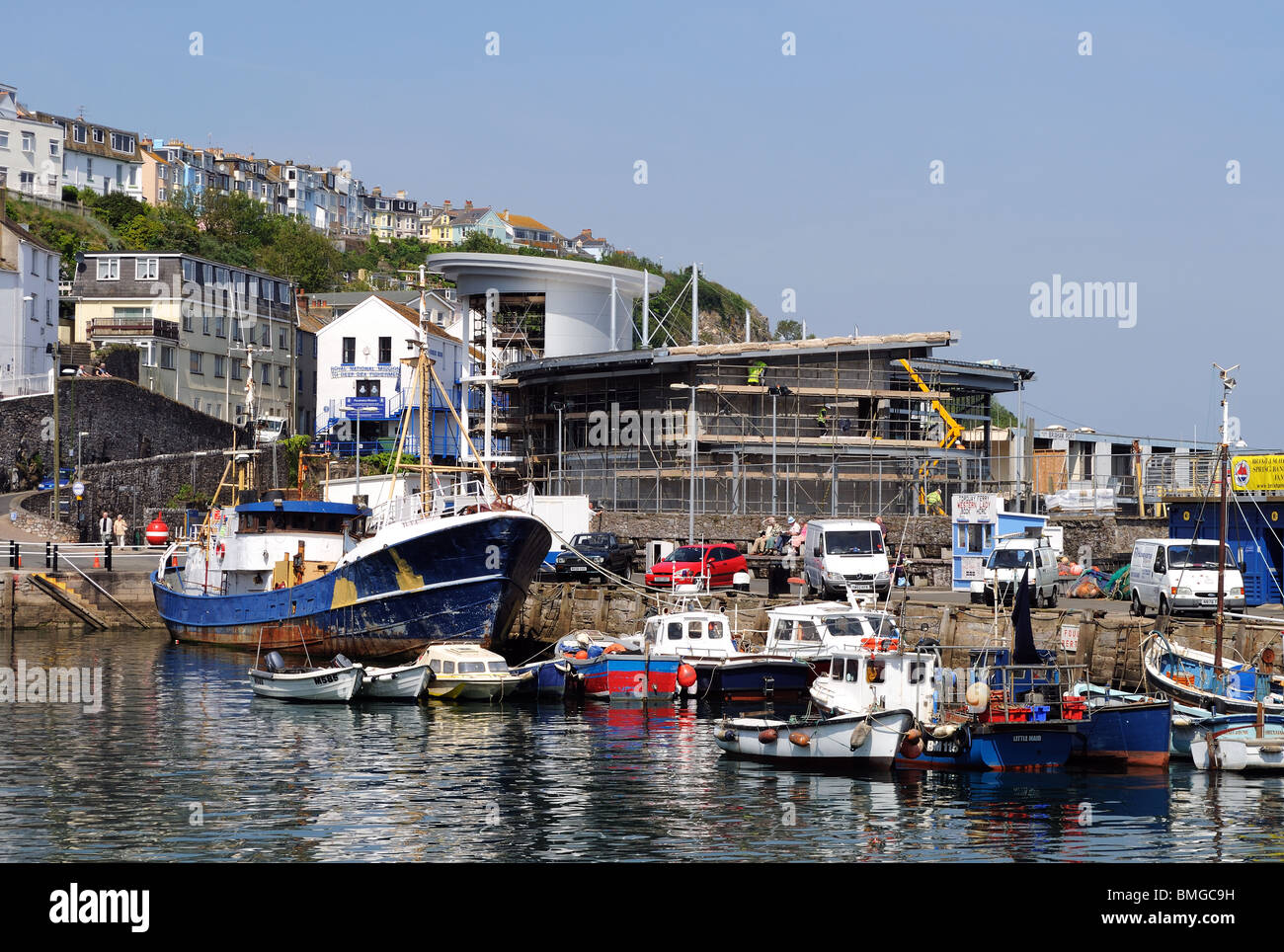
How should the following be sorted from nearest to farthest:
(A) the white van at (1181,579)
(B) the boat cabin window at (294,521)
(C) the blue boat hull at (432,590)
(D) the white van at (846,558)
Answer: (A) the white van at (1181,579) < (C) the blue boat hull at (432,590) < (D) the white van at (846,558) < (B) the boat cabin window at (294,521)

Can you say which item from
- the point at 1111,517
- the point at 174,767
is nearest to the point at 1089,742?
the point at 174,767

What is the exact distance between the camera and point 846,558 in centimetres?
4381

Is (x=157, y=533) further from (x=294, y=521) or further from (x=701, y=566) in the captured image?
(x=701, y=566)

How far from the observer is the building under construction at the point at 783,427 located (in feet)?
210

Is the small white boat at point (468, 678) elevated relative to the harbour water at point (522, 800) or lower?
elevated

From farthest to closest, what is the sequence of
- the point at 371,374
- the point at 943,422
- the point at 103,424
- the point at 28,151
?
the point at 28,151 < the point at 371,374 < the point at 103,424 < the point at 943,422

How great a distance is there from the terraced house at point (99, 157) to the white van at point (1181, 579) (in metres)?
107

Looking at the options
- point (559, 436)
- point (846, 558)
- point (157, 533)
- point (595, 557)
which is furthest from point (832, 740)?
point (559, 436)

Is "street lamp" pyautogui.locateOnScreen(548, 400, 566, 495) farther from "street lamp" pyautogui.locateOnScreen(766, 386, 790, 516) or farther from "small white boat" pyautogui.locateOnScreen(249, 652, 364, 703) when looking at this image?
"small white boat" pyautogui.locateOnScreen(249, 652, 364, 703)

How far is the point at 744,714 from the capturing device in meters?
31.8

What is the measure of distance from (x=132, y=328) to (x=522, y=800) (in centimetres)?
6648

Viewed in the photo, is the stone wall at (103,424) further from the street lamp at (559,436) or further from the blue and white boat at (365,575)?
the blue and white boat at (365,575)

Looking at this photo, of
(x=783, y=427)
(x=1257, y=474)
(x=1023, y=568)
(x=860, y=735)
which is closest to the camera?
(x=860, y=735)

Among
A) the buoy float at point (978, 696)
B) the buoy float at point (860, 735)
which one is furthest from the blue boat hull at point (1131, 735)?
the buoy float at point (860, 735)
